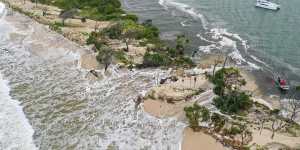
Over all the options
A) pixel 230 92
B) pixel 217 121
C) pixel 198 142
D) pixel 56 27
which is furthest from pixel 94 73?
pixel 198 142

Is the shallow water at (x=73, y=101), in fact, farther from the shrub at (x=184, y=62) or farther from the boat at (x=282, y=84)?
the boat at (x=282, y=84)

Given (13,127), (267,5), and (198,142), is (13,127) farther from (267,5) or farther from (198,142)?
(267,5)

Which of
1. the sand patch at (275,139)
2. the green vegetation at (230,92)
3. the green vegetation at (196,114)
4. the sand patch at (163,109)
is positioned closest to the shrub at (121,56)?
the sand patch at (163,109)

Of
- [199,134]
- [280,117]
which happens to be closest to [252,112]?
[280,117]

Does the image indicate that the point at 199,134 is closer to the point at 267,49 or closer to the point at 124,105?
the point at 124,105

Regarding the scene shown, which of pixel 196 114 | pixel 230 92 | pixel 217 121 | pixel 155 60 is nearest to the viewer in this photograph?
pixel 217 121

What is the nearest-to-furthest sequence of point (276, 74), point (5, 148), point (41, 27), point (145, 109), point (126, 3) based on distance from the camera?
point (5, 148)
point (145, 109)
point (276, 74)
point (41, 27)
point (126, 3)
